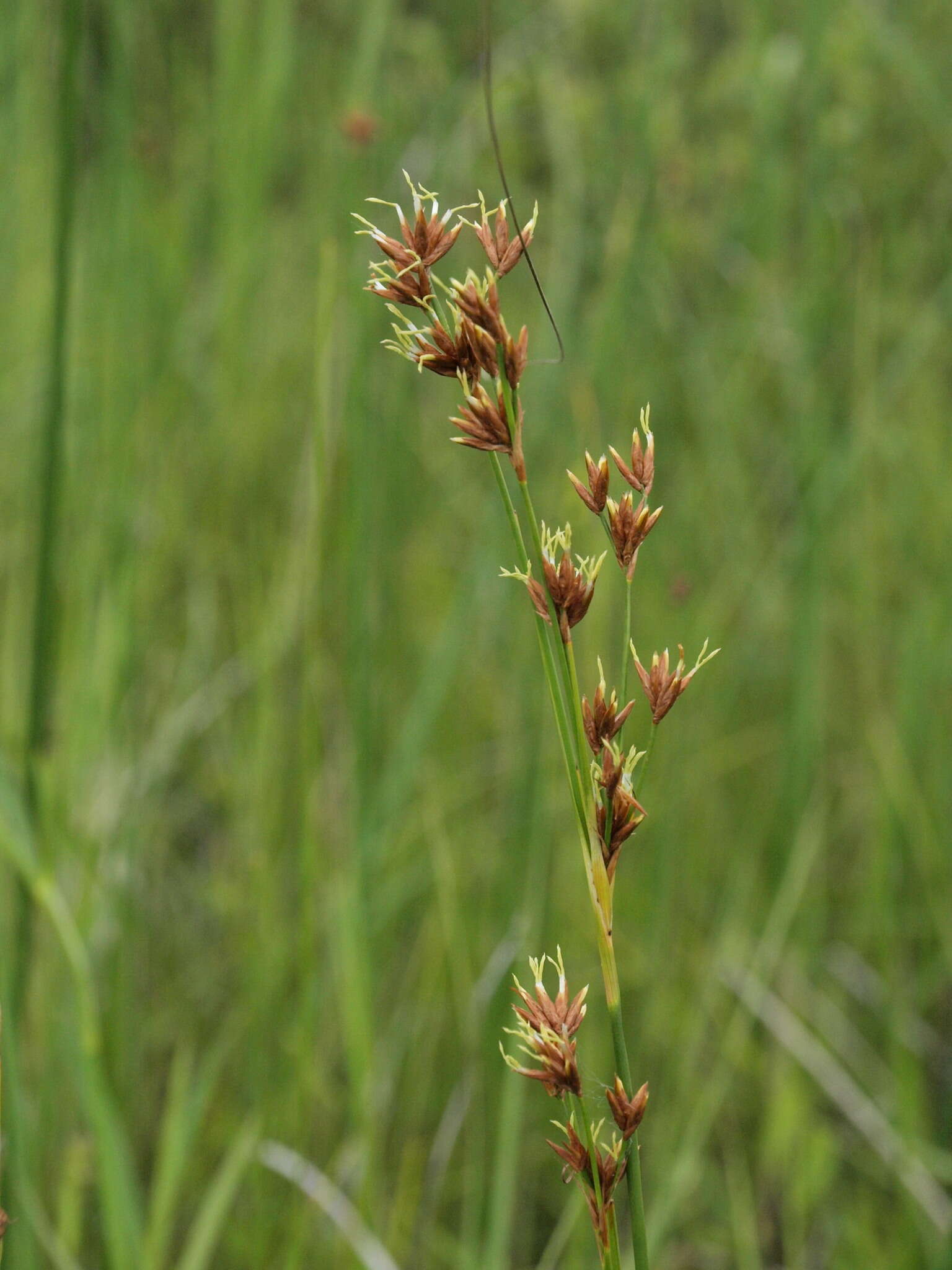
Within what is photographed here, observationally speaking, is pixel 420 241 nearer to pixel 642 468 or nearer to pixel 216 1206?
pixel 642 468

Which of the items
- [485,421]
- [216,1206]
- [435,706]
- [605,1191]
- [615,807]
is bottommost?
[216,1206]

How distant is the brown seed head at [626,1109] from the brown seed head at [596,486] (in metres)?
0.17

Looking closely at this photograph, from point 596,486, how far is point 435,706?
32.6 inches

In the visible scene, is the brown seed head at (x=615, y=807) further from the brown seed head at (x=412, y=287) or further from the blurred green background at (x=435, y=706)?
the blurred green background at (x=435, y=706)

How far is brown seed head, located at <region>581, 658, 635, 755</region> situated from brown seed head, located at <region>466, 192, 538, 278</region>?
0.12 m

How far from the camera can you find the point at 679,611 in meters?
1.43

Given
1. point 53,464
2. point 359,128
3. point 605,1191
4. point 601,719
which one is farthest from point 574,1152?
point 359,128

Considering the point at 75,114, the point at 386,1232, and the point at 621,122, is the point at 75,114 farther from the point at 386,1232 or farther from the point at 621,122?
the point at 386,1232

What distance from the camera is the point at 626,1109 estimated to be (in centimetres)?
35

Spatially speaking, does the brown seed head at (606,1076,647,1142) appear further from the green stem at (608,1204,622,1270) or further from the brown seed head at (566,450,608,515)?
the brown seed head at (566,450,608,515)

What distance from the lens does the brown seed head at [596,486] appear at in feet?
1.18

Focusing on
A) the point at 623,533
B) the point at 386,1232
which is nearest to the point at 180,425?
the point at 386,1232

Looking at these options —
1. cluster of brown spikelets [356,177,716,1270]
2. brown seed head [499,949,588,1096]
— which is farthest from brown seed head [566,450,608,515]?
brown seed head [499,949,588,1096]

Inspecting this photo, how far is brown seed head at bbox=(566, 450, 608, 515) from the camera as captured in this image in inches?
14.1
